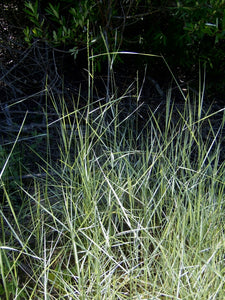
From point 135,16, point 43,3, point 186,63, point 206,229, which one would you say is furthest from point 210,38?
point 206,229

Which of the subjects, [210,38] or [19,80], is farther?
[19,80]

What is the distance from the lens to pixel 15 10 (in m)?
2.82

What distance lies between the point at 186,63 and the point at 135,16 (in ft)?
1.61

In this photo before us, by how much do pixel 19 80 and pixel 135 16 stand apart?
3.30 ft

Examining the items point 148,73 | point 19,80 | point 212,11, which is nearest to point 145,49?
point 148,73

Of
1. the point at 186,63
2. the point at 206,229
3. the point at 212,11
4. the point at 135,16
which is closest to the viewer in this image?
the point at 206,229

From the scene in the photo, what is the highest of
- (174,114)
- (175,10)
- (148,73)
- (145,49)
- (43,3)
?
(43,3)

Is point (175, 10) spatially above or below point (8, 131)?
above

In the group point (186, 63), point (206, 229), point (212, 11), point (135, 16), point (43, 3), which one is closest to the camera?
point (206, 229)

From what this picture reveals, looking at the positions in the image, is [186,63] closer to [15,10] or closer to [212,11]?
[212,11]

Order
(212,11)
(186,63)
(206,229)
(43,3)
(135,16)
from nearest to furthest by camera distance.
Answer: (206,229), (212,11), (135,16), (186,63), (43,3)

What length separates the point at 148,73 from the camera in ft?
9.41

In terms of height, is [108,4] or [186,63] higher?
[108,4]

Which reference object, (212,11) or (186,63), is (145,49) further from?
(212,11)
